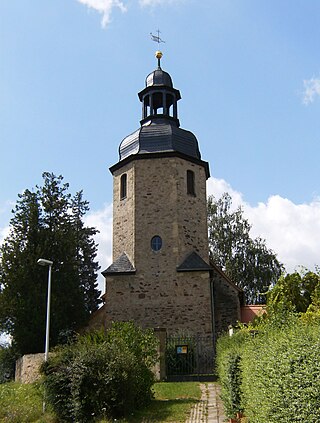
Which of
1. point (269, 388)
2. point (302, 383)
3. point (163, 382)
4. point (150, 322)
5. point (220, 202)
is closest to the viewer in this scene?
point (302, 383)

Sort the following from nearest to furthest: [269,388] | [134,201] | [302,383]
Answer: [302,383]
[269,388]
[134,201]

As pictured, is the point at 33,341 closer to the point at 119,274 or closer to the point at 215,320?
the point at 119,274

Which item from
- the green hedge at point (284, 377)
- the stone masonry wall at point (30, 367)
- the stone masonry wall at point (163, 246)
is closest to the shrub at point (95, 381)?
the green hedge at point (284, 377)

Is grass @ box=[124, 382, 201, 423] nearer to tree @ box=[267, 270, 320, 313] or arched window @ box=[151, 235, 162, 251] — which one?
tree @ box=[267, 270, 320, 313]

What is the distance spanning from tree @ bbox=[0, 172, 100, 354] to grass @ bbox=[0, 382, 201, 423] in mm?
6469

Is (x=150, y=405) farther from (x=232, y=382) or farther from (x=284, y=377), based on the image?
(x=284, y=377)

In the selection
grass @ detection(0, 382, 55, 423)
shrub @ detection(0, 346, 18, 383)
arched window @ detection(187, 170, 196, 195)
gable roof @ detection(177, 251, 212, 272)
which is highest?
arched window @ detection(187, 170, 196, 195)

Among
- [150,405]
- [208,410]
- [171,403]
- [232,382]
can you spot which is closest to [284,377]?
[232,382]

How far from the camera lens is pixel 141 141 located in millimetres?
25844

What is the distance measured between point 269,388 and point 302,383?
127cm

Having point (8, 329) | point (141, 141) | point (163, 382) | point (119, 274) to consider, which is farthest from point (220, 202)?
point (163, 382)

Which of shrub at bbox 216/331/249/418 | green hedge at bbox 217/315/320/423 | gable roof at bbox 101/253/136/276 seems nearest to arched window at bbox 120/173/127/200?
gable roof at bbox 101/253/136/276

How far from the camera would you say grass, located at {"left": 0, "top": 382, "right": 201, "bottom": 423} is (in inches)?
468

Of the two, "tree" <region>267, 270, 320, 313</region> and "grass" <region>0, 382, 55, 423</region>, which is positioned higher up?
"tree" <region>267, 270, 320, 313</region>
